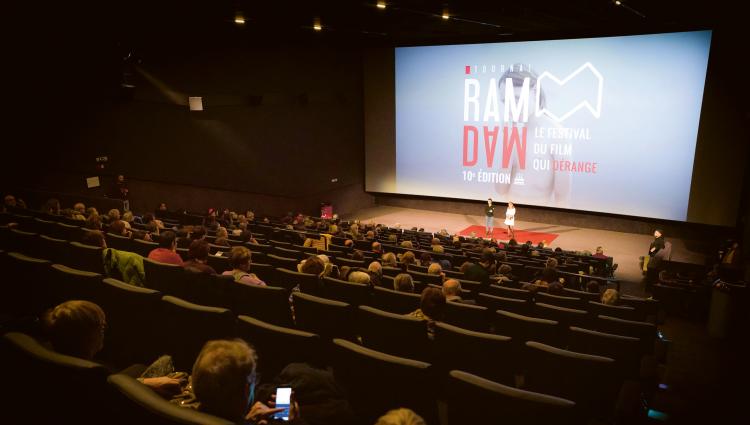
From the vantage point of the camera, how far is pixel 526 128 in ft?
50.6

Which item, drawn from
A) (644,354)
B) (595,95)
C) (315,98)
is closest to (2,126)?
(315,98)

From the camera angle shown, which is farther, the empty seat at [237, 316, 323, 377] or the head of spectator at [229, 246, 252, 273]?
the head of spectator at [229, 246, 252, 273]

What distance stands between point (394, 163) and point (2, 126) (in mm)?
11303

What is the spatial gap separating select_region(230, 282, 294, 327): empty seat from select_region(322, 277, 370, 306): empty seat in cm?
90

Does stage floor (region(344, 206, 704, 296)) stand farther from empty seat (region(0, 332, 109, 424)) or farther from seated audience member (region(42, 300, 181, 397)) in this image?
empty seat (region(0, 332, 109, 424))

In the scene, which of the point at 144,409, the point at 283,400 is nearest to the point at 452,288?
the point at 283,400

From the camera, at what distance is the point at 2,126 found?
37.9 ft

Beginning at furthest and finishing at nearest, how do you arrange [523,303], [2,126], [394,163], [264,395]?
1. [394,163]
2. [2,126]
3. [523,303]
4. [264,395]

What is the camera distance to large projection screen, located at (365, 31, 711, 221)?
527 inches

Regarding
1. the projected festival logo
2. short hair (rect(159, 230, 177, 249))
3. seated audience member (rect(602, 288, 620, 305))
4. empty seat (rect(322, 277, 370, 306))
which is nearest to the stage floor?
the projected festival logo

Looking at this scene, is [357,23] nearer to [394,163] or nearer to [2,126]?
[394,163]

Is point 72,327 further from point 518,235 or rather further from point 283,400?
point 518,235

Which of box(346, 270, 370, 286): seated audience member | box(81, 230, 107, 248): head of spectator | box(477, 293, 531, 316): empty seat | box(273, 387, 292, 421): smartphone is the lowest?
box(477, 293, 531, 316): empty seat

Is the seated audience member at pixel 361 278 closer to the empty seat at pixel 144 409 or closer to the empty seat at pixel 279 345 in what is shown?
the empty seat at pixel 279 345
